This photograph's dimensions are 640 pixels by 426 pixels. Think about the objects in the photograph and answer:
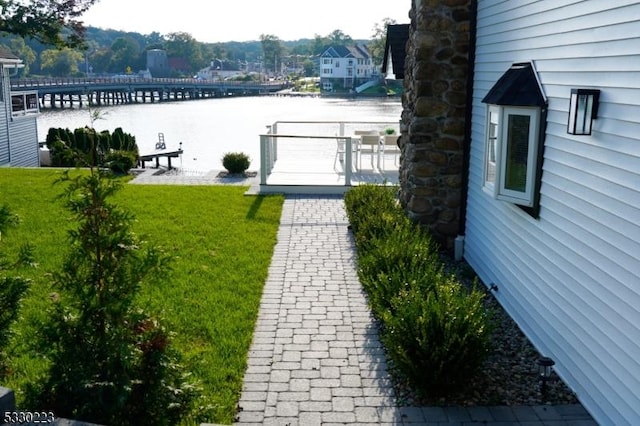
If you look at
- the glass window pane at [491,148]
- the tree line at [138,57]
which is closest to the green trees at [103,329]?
the glass window pane at [491,148]

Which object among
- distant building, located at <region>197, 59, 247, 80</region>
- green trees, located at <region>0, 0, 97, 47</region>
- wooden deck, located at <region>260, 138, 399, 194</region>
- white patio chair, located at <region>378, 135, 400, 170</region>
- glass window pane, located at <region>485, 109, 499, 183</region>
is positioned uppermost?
distant building, located at <region>197, 59, 247, 80</region>

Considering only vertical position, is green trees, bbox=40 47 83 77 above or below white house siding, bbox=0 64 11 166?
above

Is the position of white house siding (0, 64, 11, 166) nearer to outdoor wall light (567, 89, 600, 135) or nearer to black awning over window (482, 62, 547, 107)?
black awning over window (482, 62, 547, 107)

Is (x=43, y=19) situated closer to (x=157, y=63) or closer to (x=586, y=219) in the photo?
(x=586, y=219)

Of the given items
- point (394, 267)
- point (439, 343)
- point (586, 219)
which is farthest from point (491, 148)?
point (439, 343)

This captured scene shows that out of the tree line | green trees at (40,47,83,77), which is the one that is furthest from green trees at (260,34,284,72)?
green trees at (40,47,83,77)

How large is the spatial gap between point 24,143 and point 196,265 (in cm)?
1767

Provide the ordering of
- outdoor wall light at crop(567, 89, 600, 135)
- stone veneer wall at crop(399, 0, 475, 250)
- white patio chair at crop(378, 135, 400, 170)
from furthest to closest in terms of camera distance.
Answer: white patio chair at crop(378, 135, 400, 170) → stone veneer wall at crop(399, 0, 475, 250) → outdoor wall light at crop(567, 89, 600, 135)

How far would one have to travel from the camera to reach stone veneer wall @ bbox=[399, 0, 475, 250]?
8.20 metres

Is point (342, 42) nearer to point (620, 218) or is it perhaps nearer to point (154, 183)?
point (154, 183)

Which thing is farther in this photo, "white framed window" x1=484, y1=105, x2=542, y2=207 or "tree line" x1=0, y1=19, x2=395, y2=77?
"tree line" x1=0, y1=19, x2=395, y2=77

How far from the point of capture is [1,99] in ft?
69.6

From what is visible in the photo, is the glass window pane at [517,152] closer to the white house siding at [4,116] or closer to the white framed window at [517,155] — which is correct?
the white framed window at [517,155]

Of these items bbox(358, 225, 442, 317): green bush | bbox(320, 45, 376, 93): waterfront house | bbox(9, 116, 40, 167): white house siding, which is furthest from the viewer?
bbox(320, 45, 376, 93): waterfront house
